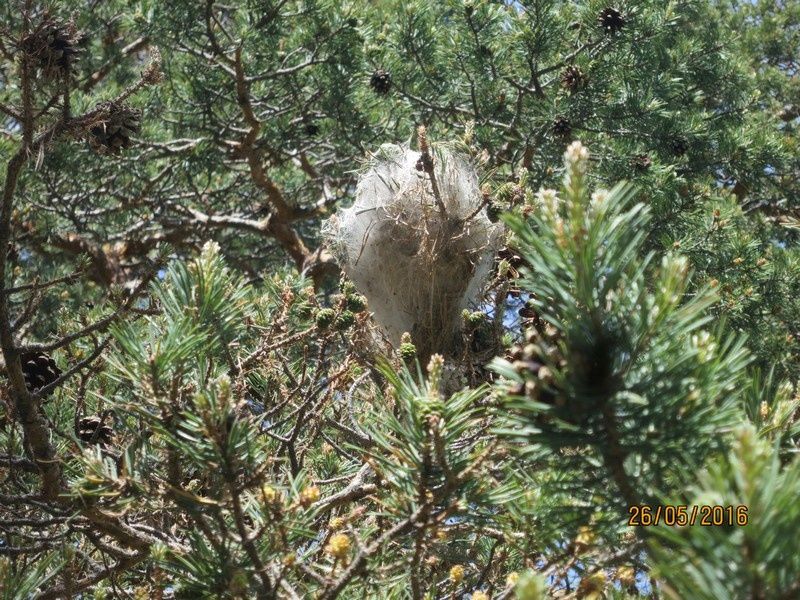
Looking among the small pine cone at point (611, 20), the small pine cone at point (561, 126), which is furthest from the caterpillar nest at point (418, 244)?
the small pine cone at point (611, 20)

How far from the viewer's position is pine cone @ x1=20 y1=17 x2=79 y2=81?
2043 millimetres

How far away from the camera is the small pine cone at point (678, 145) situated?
3.88 meters

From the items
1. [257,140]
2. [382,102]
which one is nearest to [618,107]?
[382,102]

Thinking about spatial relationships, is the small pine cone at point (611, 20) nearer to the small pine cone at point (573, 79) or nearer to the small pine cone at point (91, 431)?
the small pine cone at point (573, 79)

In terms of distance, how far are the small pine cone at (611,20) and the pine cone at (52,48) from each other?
230 centimetres

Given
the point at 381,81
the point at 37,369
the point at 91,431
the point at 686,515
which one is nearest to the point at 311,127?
the point at 381,81

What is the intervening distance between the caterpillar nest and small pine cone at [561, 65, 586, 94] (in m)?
0.84

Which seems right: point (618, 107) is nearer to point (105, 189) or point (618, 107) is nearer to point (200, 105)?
point (200, 105)

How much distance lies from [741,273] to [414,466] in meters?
2.70

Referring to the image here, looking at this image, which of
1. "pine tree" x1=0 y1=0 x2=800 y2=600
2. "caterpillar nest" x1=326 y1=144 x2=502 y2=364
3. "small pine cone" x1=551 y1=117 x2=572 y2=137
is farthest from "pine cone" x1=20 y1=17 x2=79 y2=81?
"small pine cone" x1=551 y1=117 x2=572 y2=137

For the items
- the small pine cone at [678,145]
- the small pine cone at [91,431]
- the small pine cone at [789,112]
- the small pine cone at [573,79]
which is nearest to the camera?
the small pine cone at [91,431]

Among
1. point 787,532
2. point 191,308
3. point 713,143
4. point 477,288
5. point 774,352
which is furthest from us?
point 713,143

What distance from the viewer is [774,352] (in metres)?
3.82

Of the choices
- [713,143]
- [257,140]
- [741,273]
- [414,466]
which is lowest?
[414,466]
